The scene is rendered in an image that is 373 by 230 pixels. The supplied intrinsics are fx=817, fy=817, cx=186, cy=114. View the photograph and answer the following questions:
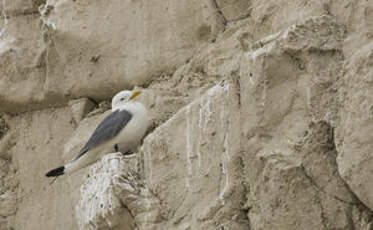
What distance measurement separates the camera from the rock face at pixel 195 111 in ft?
12.1

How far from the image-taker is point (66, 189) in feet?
19.2

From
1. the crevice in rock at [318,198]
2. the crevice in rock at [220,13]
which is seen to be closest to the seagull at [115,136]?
the crevice in rock at [220,13]

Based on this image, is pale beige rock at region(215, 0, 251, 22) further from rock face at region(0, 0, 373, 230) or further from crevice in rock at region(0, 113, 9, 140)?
crevice in rock at region(0, 113, 9, 140)

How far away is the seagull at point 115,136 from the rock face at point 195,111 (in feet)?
0.46

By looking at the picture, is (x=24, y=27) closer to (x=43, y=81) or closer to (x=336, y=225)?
(x=43, y=81)

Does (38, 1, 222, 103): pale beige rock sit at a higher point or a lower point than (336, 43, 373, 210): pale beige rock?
higher

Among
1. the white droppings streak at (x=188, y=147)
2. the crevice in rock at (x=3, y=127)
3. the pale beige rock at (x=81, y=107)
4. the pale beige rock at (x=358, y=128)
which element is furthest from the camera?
the crevice in rock at (x=3, y=127)

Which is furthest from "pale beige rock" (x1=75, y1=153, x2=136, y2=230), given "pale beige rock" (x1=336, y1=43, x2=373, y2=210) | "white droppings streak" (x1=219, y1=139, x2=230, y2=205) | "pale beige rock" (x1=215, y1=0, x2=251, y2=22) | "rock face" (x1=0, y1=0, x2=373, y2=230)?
"pale beige rock" (x1=336, y1=43, x2=373, y2=210)

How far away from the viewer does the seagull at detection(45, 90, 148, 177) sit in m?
5.21

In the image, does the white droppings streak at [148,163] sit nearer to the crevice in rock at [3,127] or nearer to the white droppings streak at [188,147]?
the white droppings streak at [188,147]

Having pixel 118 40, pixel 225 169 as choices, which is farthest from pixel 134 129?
pixel 225 169

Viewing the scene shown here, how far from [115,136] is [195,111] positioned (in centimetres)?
87

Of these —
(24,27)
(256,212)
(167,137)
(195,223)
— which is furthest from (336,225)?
(24,27)

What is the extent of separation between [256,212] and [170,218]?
0.61m
